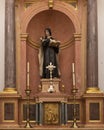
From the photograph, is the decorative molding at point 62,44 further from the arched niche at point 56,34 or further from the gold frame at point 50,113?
the gold frame at point 50,113

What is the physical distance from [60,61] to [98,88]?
1.61 m

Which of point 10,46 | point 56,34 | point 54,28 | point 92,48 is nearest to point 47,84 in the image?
point 10,46

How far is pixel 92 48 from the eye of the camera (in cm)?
1385

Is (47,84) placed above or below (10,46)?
below

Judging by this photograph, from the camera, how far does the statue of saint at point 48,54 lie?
14203 mm

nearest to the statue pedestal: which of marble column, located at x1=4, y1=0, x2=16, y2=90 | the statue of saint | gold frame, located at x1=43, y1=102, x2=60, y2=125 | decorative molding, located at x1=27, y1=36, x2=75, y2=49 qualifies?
the statue of saint

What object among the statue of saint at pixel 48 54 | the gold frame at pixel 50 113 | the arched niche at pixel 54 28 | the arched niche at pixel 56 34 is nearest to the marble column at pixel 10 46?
the arched niche at pixel 54 28

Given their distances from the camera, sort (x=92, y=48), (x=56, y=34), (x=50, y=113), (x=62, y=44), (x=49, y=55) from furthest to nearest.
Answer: (x=56, y=34)
(x=62, y=44)
(x=49, y=55)
(x=92, y=48)
(x=50, y=113)

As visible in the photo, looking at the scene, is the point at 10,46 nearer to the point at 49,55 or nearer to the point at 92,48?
the point at 49,55

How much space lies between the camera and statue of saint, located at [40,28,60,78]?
559 inches

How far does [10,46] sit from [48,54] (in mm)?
1176

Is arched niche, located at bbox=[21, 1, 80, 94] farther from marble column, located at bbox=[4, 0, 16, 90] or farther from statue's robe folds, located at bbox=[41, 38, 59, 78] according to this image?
marble column, located at bbox=[4, 0, 16, 90]

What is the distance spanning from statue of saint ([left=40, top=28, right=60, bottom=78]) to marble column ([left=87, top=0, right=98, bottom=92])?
0.98 meters

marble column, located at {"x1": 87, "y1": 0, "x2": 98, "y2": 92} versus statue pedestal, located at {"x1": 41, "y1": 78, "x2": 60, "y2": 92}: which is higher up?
marble column, located at {"x1": 87, "y1": 0, "x2": 98, "y2": 92}
